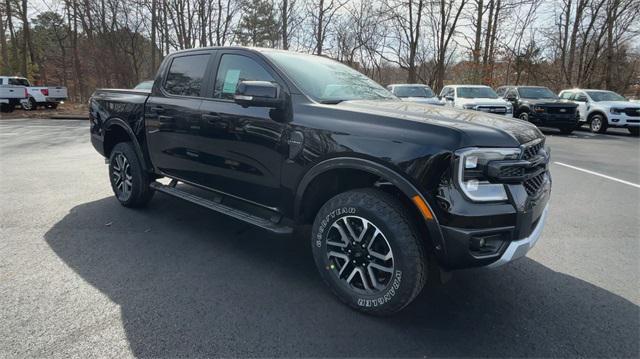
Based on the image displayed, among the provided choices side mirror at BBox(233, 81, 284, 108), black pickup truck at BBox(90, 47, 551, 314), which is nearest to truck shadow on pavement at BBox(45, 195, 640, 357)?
black pickup truck at BBox(90, 47, 551, 314)

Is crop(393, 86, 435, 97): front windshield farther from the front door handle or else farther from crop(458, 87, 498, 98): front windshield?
the front door handle

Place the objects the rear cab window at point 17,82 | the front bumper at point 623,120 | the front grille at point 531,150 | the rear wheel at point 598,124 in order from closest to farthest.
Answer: the front grille at point 531,150
the front bumper at point 623,120
the rear wheel at point 598,124
the rear cab window at point 17,82

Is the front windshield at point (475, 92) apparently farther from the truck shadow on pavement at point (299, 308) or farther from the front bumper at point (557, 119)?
the truck shadow on pavement at point (299, 308)

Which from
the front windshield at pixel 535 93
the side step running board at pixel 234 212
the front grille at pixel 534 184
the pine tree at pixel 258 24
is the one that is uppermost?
the pine tree at pixel 258 24

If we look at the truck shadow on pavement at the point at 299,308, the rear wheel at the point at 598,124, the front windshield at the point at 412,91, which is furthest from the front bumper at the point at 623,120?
the truck shadow on pavement at the point at 299,308

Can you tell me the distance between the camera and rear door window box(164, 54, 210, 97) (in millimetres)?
4008

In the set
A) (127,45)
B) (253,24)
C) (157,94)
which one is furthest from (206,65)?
(253,24)

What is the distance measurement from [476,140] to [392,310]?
1201mm

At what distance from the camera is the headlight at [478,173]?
232cm

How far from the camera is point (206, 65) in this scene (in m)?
3.97

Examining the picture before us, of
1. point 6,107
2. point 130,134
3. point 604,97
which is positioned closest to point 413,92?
point 604,97

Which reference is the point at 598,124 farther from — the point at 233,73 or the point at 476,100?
the point at 233,73

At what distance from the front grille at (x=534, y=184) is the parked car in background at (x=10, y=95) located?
25.6 meters

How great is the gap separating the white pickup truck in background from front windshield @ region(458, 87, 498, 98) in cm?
2203
